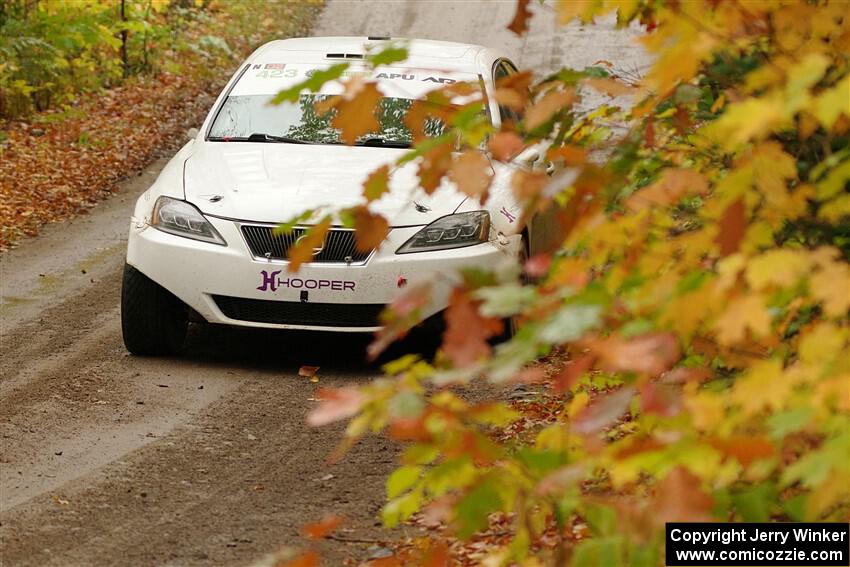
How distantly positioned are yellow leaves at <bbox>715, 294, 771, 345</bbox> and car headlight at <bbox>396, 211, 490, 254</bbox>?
489 centimetres

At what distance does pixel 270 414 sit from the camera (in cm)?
669

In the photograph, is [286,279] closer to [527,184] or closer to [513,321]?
[513,321]

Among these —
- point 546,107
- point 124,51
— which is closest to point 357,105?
point 546,107

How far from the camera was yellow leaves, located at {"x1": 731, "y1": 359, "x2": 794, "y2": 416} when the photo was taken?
219cm

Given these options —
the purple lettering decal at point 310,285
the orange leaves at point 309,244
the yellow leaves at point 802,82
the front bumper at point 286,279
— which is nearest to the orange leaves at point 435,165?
the orange leaves at point 309,244

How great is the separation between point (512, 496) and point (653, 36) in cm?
117

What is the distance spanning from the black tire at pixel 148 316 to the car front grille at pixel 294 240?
0.70 meters

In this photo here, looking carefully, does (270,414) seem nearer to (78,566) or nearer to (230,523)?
(230,523)

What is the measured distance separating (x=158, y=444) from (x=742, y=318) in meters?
4.41

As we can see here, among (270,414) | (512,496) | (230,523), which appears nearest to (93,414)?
(270,414)

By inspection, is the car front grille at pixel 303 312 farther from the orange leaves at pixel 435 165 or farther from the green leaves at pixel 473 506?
the green leaves at pixel 473 506

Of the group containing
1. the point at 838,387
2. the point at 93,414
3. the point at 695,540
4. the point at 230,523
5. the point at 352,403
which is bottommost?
the point at 93,414

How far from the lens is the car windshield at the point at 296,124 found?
26.5 feet

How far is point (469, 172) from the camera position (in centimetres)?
291
